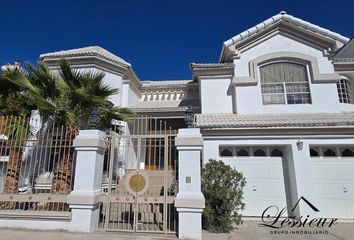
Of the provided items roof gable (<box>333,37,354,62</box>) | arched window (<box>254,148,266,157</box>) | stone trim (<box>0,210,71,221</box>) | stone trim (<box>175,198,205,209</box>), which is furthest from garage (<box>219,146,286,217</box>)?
roof gable (<box>333,37,354,62</box>)

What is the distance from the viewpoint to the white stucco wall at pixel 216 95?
13555 mm

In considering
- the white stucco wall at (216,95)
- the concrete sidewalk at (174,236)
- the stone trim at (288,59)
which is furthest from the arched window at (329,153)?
the white stucco wall at (216,95)

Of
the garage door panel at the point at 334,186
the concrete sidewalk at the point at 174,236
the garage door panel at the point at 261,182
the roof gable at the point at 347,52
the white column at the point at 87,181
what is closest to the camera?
the concrete sidewalk at the point at 174,236

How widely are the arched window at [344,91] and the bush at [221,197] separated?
385 inches

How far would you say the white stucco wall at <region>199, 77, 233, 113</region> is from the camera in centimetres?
1355

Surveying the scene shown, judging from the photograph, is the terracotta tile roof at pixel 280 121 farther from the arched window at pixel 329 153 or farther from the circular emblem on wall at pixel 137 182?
the circular emblem on wall at pixel 137 182

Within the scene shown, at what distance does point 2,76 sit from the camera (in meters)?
9.52

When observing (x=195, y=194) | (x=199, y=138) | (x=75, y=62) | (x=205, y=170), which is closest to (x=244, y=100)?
(x=205, y=170)

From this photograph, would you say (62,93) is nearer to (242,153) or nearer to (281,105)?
(242,153)

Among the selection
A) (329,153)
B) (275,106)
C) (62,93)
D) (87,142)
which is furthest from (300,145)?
(62,93)

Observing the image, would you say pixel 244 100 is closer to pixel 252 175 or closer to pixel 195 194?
pixel 252 175

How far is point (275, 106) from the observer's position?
508 inches

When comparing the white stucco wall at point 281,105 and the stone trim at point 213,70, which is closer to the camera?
the white stucco wall at point 281,105

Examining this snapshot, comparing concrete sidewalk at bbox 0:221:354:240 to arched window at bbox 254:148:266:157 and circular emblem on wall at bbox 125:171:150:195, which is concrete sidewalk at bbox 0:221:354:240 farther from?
arched window at bbox 254:148:266:157
